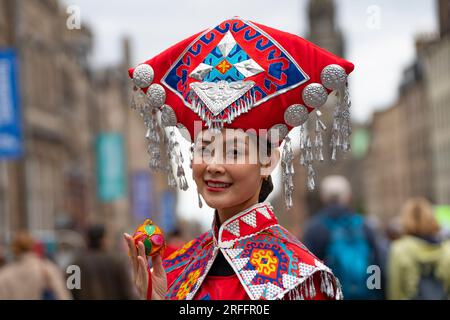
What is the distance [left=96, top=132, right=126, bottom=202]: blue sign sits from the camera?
40550 mm

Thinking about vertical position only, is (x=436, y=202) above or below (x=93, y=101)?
below

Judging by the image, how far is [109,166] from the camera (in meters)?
40.4

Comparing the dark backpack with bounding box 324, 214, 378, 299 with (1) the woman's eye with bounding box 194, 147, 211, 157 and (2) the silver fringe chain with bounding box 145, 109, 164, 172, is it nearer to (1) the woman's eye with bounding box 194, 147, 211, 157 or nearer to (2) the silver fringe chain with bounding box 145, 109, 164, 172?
(2) the silver fringe chain with bounding box 145, 109, 164, 172

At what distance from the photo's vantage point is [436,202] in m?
73.6

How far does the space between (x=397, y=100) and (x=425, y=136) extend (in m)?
12.0

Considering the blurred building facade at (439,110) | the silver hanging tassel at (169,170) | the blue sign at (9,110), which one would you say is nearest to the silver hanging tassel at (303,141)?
the silver hanging tassel at (169,170)

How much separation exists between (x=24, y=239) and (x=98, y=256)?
0.75 meters

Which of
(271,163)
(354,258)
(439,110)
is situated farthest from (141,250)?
(439,110)

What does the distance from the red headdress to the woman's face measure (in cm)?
6

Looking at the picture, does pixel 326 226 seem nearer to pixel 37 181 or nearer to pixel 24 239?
pixel 24 239
